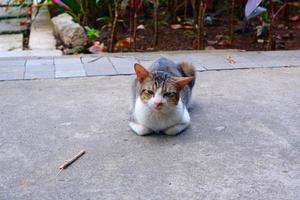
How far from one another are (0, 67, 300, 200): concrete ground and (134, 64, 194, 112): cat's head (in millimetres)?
245

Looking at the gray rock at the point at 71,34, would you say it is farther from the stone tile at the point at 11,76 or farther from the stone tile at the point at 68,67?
the stone tile at the point at 11,76

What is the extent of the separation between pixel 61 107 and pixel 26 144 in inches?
23.8

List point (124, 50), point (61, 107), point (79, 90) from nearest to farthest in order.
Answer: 1. point (61, 107)
2. point (79, 90)
3. point (124, 50)

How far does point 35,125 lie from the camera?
8.84ft

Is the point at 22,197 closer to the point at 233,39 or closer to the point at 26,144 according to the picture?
the point at 26,144

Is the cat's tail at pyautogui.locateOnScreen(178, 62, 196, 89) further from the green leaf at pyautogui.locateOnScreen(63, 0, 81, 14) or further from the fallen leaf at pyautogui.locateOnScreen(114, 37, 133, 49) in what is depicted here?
the green leaf at pyautogui.locateOnScreen(63, 0, 81, 14)

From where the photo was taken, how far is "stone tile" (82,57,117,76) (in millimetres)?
3790

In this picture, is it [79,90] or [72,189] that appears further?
[79,90]

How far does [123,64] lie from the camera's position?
13.3ft

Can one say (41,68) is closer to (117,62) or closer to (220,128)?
(117,62)

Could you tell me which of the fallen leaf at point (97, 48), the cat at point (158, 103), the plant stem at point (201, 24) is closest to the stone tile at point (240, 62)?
the plant stem at point (201, 24)

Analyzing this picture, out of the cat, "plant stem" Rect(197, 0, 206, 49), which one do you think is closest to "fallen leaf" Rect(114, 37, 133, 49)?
"plant stem" Rect(197, 0, 206, 49)

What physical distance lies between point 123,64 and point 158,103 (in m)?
1.78

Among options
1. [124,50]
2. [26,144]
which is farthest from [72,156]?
[124,50]
